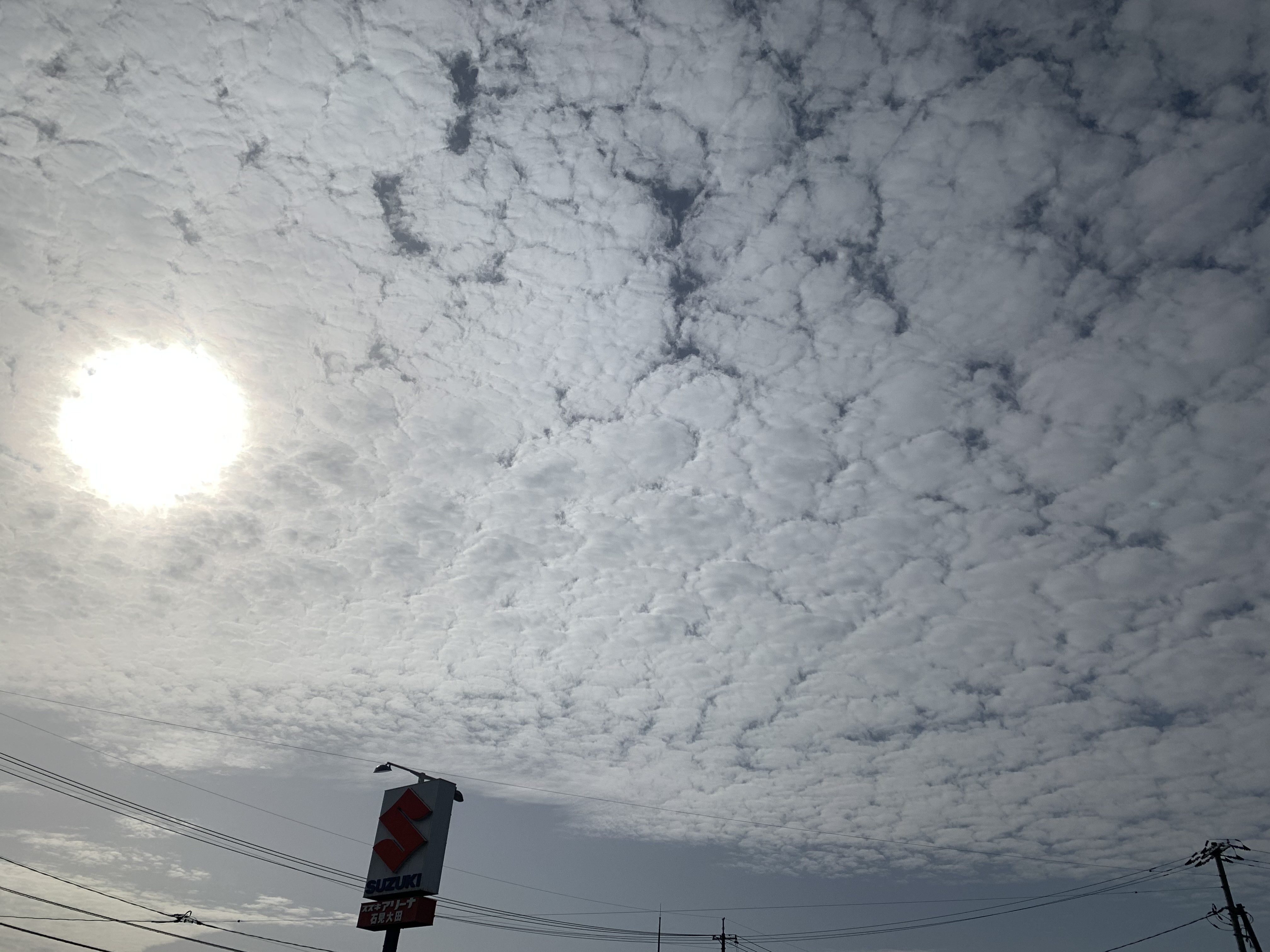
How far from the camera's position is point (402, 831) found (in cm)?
2997

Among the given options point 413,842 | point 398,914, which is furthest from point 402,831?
point 398,914

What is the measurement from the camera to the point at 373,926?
28812 mm

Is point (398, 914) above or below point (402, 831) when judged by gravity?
below

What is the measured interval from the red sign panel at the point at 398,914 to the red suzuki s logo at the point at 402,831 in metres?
1.32

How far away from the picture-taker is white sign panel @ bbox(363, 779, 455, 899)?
28.8 m

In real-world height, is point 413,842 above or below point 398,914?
above

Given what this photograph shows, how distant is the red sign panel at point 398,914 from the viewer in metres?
28.1

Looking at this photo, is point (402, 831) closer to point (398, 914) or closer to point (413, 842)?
point (413, 842)

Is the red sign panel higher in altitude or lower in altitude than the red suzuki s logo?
lower

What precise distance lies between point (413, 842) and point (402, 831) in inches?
33.1

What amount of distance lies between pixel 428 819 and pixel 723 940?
46.3m

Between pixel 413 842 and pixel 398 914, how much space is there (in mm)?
2565

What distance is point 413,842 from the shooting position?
96.6ft

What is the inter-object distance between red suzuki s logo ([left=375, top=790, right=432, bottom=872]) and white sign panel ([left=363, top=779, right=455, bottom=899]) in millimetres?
18
